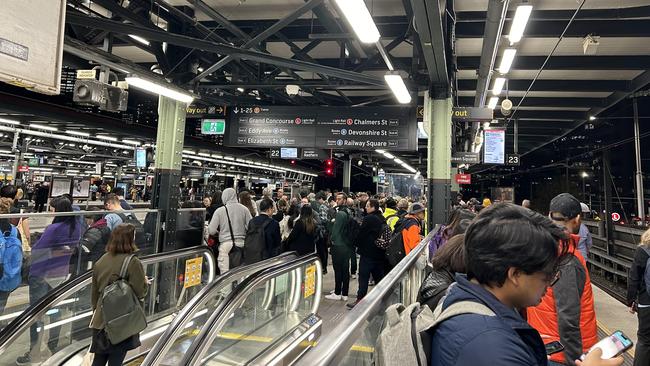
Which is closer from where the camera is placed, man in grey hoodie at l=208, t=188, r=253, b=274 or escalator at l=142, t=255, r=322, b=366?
escalator at l=142, t=255, r=322, b=366

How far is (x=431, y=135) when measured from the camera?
691 centimetres

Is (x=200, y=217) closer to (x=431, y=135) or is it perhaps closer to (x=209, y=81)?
(x=209, y=81)

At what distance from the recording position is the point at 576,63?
720 cm

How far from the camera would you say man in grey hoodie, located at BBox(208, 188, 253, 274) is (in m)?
6.00

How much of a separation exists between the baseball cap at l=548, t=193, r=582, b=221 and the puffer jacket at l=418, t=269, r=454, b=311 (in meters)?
1.20

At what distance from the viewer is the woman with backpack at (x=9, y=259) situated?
408 cm

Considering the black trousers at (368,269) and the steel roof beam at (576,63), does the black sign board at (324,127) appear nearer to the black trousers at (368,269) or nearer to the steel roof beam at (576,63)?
the steel roof beam at (576,63)

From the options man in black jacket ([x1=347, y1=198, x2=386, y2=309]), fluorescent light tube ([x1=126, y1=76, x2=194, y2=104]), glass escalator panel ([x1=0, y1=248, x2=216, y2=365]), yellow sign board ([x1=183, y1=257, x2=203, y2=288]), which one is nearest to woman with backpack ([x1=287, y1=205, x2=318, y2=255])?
man in black jacket ([x1=347, y1=198, x2=386, y2=309])

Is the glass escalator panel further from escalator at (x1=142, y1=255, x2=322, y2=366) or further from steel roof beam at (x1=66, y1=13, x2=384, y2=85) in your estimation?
steel roof beam at (x1=66, y1=13, x2=384, y2=85)

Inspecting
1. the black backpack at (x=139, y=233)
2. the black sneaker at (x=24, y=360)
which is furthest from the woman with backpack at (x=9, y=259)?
the black backpack at (x=139, y=233)

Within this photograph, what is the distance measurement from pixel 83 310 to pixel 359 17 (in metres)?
4.40

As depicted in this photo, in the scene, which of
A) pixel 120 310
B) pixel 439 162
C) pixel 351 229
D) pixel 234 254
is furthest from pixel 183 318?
pixel 439 162

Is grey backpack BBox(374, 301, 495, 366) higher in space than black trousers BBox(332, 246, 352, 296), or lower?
higher

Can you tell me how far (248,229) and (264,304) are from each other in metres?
1.22
